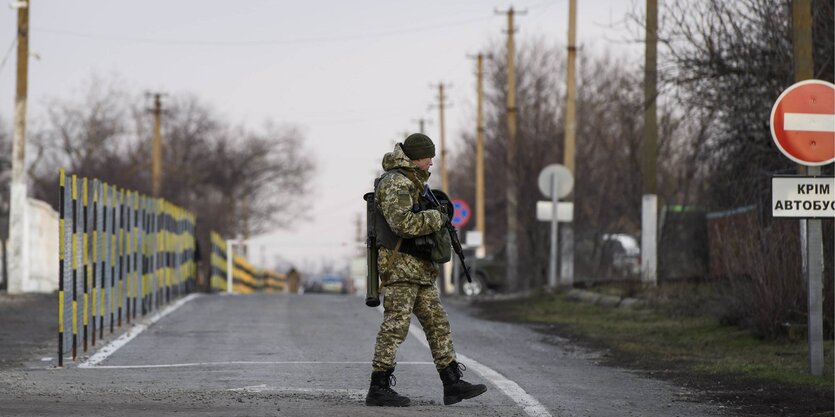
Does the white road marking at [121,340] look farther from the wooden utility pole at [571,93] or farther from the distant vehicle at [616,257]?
the wooden utility pole at [571,93]

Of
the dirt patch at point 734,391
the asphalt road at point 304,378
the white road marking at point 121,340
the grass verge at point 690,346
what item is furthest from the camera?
the white road marking at point 121,340

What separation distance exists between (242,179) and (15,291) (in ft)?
223

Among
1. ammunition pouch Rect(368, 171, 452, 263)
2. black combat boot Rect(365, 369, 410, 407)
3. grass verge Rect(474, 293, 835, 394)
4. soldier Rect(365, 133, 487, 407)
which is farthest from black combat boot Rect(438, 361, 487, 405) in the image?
grass verge Rect(474, 293, 835, 394)

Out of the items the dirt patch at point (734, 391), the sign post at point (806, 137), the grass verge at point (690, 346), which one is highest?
the sign post at point (806, 137)

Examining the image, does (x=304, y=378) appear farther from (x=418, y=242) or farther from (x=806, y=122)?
(x=806, y=122)

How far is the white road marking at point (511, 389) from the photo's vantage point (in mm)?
10250

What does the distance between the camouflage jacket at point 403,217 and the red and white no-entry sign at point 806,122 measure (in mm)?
3645

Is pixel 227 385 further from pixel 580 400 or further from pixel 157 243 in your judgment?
pixel 157 243

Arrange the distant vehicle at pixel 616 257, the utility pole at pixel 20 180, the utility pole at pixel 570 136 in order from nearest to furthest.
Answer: the utility pole at pixel 20 180, the utility pole at pixel 570 136, the distant vehicle at pixel 616 257

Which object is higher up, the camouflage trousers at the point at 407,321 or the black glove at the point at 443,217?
the black glove at the point at 443,217

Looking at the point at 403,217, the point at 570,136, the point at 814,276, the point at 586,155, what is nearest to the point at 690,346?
the point at 814,276

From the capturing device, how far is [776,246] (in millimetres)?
16391

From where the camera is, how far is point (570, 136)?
35750mm

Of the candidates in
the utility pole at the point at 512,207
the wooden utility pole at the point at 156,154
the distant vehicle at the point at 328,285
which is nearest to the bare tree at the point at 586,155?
the utility pole at the point at 512,207
